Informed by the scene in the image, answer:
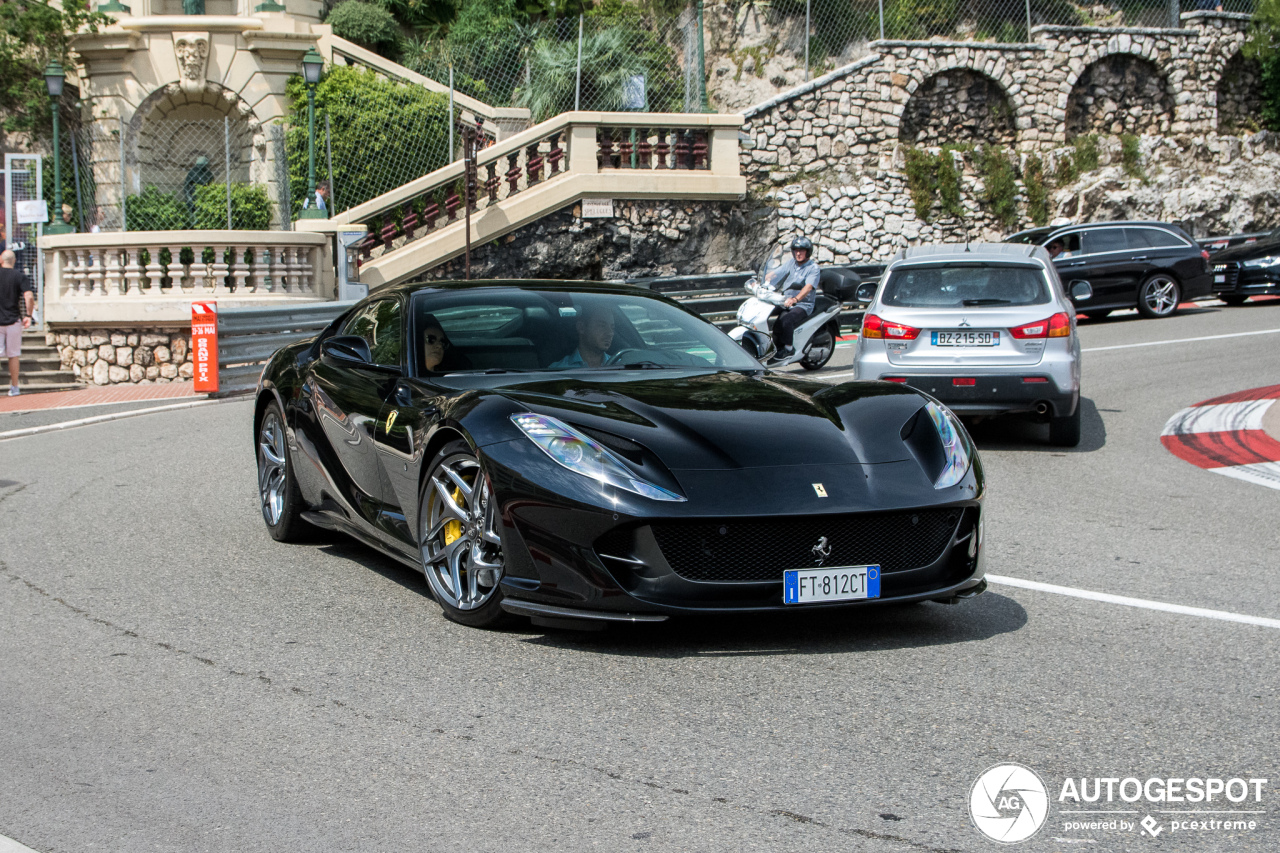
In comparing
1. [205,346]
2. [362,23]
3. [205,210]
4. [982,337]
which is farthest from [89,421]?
[362,23]

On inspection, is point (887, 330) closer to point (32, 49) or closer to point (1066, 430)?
point (1066, 430)

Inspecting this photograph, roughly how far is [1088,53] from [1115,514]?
91.1 ft

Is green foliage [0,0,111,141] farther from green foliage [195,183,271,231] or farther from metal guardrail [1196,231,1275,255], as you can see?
metal guardrail [1196,231,1275,255]

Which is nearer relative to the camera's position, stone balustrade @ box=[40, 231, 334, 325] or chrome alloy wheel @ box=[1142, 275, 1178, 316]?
stone balustrade @ box=[40, 231, 334, 325]

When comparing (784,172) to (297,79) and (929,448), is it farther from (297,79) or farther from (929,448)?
(929,448)

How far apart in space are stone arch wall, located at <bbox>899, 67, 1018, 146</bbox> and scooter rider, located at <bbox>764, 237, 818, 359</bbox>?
17.2 m

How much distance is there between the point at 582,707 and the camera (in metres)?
4.40

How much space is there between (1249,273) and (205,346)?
58.2 ft

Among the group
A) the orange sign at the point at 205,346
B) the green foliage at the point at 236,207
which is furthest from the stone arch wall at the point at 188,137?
the orange sign at the point at 205,346

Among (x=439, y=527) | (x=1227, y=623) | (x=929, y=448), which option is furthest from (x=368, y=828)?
(x=1227, y=623)

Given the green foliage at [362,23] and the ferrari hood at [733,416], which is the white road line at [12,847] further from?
the green foliage at [362,23]

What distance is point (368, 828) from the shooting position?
3459mm

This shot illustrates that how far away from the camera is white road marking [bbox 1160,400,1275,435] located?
1198 centimetres

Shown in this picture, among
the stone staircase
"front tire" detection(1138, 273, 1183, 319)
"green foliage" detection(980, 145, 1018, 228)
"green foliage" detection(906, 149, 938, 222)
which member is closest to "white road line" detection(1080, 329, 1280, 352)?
"front tire" detection(1138, 273, 1183, 319)
